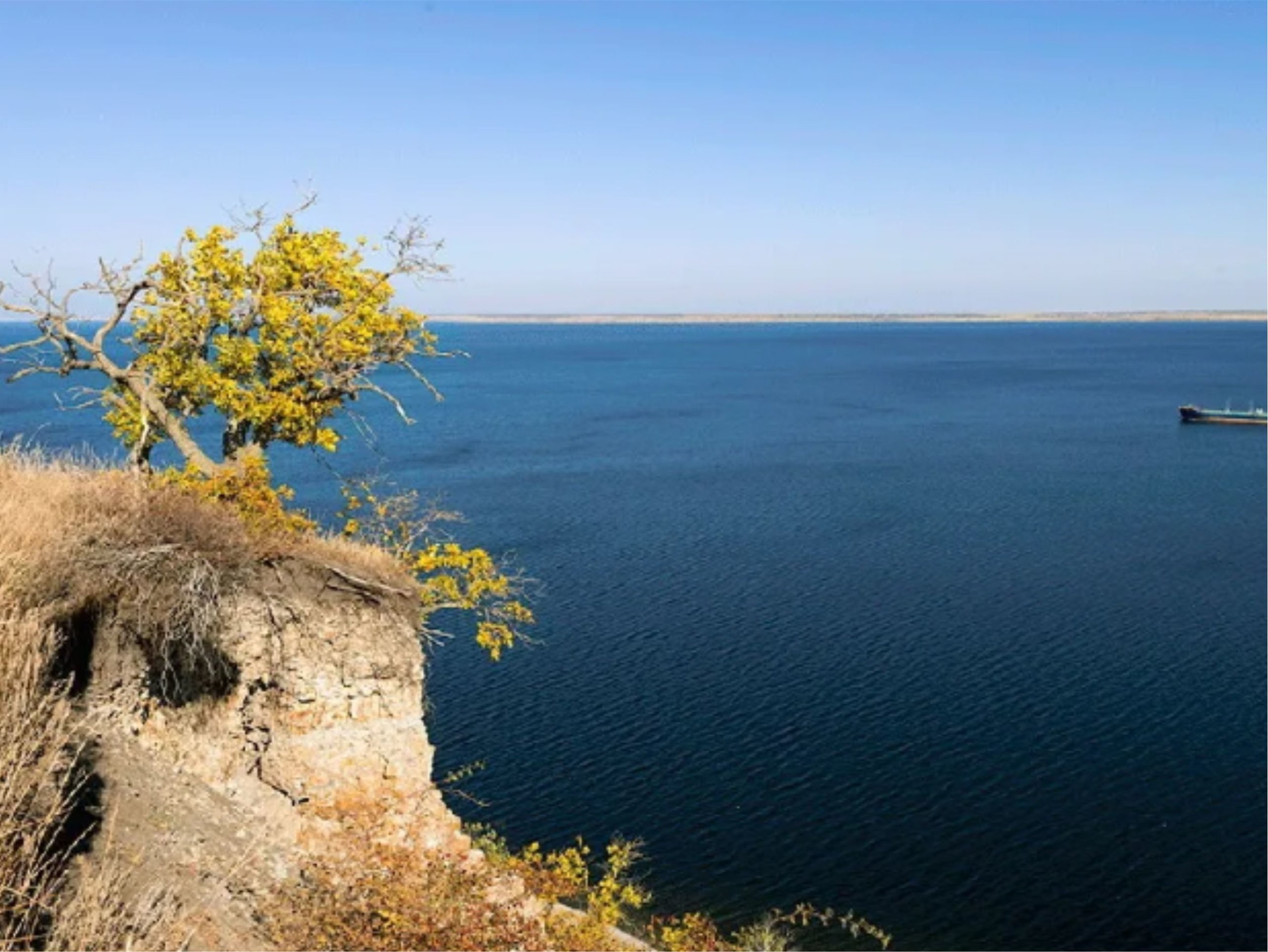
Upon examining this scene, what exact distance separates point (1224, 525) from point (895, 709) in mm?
39111

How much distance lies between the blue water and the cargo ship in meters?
33.2

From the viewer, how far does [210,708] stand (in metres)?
18.8

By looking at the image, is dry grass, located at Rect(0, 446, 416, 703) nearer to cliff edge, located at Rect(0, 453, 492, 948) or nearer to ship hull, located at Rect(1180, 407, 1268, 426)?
cliff edge, located at Rect(0, 453, 492, 948)

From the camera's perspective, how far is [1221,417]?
117688 millimetres

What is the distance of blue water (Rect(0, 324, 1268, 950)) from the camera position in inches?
1198

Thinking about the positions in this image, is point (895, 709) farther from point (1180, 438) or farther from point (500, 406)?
point (500, 406)

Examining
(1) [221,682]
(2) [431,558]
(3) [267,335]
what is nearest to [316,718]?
(1) [221,682]

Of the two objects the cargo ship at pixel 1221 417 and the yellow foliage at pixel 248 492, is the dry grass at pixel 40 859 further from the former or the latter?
the cargo ship at pixel 1221 417

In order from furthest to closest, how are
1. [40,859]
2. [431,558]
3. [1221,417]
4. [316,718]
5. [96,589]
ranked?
[1221,417] → [431,558] → [316,718] → [96,589] → [40,859]

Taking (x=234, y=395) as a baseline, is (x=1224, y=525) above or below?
below

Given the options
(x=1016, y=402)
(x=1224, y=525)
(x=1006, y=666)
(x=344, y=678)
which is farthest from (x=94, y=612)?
(x=1016, y=402)

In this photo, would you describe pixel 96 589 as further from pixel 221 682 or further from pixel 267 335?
pixel 267 335

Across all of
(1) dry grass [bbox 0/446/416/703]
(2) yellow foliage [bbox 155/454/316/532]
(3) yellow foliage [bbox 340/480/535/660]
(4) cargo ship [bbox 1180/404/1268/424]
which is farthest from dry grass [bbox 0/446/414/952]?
(4) cargo ship [bbox 1180/404/1268/424]

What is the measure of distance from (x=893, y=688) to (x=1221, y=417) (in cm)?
9267
